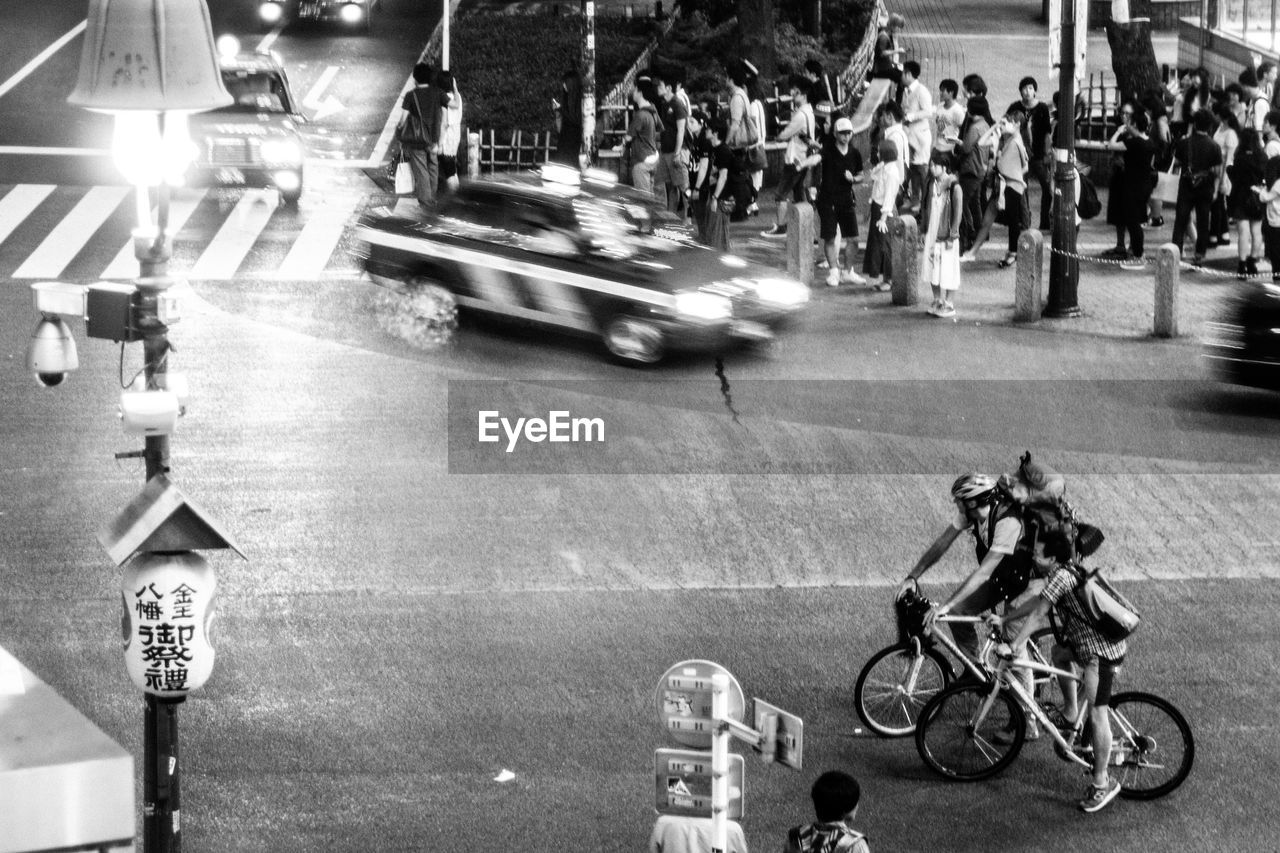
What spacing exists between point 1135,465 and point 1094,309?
5.13 metres

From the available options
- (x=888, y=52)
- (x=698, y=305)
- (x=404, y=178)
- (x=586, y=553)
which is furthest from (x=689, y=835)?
(x=888, y=52)

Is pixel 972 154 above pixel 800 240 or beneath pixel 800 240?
above

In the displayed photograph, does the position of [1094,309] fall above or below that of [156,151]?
below

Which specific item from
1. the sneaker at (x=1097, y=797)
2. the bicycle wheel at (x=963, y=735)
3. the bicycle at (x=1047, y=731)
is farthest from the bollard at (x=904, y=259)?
the sneaker at (x=1097, y=797)

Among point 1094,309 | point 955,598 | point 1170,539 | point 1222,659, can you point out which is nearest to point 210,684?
point 955,598

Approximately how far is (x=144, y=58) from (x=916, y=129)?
16932mm

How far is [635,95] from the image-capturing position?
2519cm

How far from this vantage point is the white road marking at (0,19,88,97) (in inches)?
1321

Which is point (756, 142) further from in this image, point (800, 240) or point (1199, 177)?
point (1199, 177)

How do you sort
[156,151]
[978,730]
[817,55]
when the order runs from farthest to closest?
1. [817,55]
2. [978,730]
3. [156,151]

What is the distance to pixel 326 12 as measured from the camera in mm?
39625

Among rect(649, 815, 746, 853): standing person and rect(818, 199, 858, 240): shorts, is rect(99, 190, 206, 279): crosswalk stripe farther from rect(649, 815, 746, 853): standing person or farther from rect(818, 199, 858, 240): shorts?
rect(649, 815, 746, 853): standing person

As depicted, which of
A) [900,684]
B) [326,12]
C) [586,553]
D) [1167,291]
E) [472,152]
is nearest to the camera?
[900,684]

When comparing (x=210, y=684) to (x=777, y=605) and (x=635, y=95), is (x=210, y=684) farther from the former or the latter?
(x=635, y=95)
